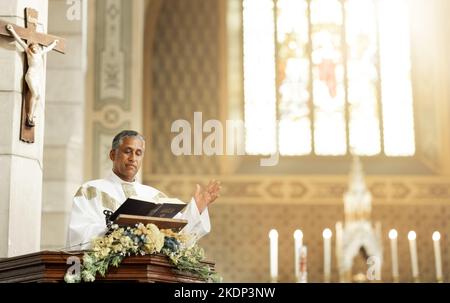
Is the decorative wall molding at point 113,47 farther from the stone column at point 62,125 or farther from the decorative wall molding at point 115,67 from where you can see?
the stone column at point 62,125

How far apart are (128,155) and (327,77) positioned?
30.0 ft

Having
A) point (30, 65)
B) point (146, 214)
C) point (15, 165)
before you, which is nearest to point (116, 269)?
point (146, 214)

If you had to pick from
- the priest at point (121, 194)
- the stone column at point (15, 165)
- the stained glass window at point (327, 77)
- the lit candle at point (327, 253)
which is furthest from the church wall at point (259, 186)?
the priest at point (121, 194)

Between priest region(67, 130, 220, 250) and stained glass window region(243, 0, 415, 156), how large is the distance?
824cm

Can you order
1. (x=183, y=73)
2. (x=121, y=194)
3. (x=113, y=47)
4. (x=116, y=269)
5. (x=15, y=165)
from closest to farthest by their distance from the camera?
(x=116, y=269), (x=121, y=194), (x=15, y=165), (x=113, y=47), (x=183, y=73)

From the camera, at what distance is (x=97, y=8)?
12266mm

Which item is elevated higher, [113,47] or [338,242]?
[113,47]

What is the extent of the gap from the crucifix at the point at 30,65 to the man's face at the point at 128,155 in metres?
1.01

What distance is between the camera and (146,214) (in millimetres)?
4938

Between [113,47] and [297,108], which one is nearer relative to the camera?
[113,47]

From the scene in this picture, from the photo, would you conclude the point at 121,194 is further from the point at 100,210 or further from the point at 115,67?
the point at 115,67

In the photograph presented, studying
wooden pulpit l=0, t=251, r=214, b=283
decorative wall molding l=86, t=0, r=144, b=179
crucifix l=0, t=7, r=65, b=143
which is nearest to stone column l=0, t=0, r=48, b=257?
crucifix l=0, t=7, r=65, b=143
